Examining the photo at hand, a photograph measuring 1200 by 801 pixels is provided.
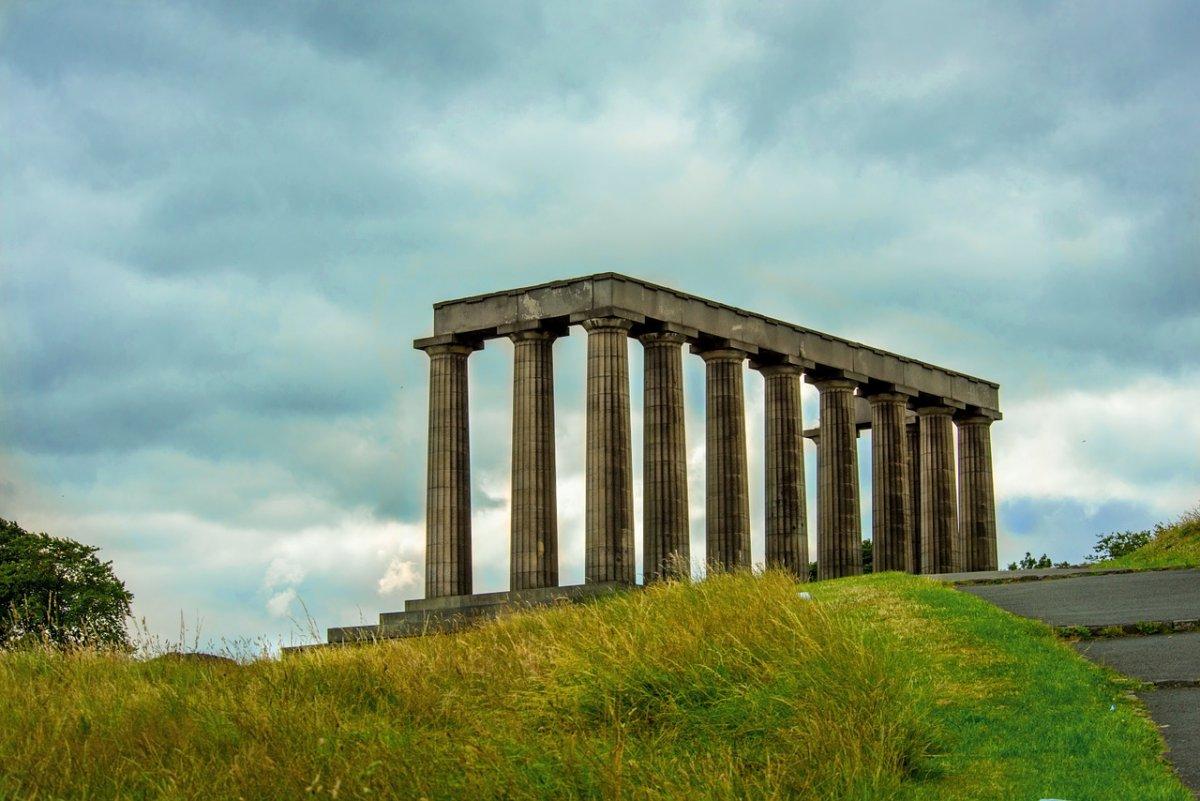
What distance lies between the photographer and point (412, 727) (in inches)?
744

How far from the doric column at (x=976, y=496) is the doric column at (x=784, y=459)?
1492cm

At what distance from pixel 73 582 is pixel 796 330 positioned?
116ft

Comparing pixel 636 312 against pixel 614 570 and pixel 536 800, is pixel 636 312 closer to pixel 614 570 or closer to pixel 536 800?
pixel 614 570

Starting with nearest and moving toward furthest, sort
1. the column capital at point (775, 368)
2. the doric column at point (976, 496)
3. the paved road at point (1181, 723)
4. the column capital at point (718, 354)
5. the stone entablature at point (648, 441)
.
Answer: the paved road at point (1181, 723)
the stone entablature at point (648, 441)
the column capital at point (718, 354)
the column capital at point (775, 368)
the doric column at point (976, 496)

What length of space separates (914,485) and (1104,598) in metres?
43.3

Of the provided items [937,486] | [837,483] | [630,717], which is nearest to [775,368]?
[837,483]

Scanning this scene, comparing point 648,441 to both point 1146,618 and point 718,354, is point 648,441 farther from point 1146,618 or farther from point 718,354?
point 1146,618

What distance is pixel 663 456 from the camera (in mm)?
52531

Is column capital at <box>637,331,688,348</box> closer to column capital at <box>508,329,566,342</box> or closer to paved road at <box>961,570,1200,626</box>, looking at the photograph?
column capital at <box>508,329,566,342</box>

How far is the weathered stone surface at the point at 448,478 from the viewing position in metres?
54.0

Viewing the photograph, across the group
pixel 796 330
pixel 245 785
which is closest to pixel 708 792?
pixel 245 785

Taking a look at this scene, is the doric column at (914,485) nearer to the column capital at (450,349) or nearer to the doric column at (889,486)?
the doric column at (889,486)

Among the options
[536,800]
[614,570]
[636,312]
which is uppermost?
[636,312]

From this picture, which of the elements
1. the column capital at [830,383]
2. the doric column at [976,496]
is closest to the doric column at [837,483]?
the column capital at [830,383]
